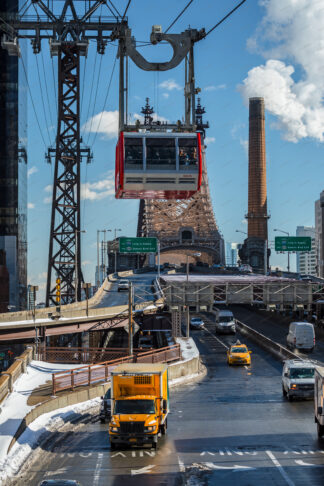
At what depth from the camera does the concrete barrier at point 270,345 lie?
49.6 meters

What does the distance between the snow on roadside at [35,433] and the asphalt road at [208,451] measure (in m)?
0.39

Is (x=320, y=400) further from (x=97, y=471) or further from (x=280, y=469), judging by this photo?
(x=97, y=471)

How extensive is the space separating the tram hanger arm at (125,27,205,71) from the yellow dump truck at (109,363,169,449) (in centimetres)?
1196

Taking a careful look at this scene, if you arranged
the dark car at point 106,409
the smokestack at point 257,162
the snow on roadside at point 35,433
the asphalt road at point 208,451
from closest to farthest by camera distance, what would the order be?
the asphalt road at point 208,451, the snow on roadside at point 35,433, the dark car at point 106,409, the smokestack at point 257,162

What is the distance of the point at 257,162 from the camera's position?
139m

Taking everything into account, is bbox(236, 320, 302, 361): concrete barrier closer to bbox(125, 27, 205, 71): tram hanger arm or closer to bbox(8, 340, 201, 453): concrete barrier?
bbox(8, 340, 201, 453): concrete barrier

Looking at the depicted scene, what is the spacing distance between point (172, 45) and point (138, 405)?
14254 mm

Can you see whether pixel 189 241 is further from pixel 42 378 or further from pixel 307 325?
pixel 42 378

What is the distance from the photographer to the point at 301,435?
74.2 ft

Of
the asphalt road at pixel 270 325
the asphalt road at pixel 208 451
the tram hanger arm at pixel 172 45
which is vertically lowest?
the asphalt road at pixel 270 325

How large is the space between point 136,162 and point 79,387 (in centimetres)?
1016

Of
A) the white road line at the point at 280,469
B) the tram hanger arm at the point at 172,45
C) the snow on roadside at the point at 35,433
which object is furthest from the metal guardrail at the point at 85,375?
the tram hanger arm at the point at 172,45

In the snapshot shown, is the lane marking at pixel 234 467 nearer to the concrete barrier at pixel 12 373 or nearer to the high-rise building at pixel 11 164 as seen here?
the concrete barrier at pixel 12 373

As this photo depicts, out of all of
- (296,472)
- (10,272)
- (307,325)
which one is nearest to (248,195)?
(10,272)
